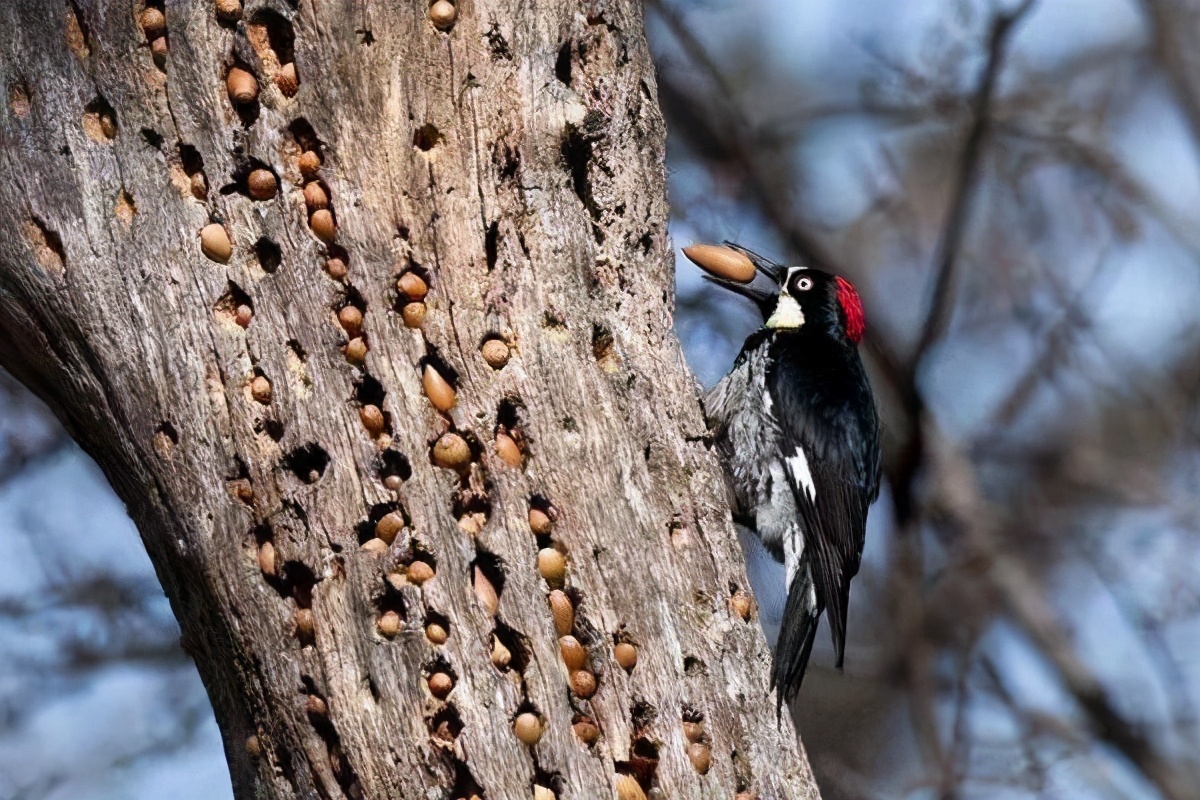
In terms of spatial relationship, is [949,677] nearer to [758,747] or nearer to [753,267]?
[753,267]

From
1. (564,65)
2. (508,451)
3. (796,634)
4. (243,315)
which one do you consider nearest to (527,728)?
(508,451)

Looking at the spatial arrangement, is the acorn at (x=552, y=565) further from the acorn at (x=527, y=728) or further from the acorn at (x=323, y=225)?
the acorn at (x=323, y=225)

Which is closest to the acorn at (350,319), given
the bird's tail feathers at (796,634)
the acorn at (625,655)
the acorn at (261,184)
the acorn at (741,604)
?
the acorn at (261,184)

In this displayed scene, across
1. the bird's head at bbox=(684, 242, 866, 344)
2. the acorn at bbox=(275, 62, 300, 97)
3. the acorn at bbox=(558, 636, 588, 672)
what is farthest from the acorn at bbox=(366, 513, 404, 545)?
the bird's head at bbox=(684, 242, 866, 344)

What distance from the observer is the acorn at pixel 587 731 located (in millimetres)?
1886

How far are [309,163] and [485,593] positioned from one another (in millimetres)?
745

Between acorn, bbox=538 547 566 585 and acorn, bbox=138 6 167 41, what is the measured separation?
1.04 m

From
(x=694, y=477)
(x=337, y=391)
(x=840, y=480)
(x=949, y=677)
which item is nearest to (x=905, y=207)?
(x=949, y=677)

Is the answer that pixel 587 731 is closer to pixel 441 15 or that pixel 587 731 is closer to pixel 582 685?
pixel 582 685

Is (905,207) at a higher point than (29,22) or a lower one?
higher

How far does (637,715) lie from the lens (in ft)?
6.35

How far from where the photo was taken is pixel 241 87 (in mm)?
1909

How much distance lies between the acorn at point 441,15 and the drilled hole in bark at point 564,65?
0.65ft

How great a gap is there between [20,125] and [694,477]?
50.2 inches
